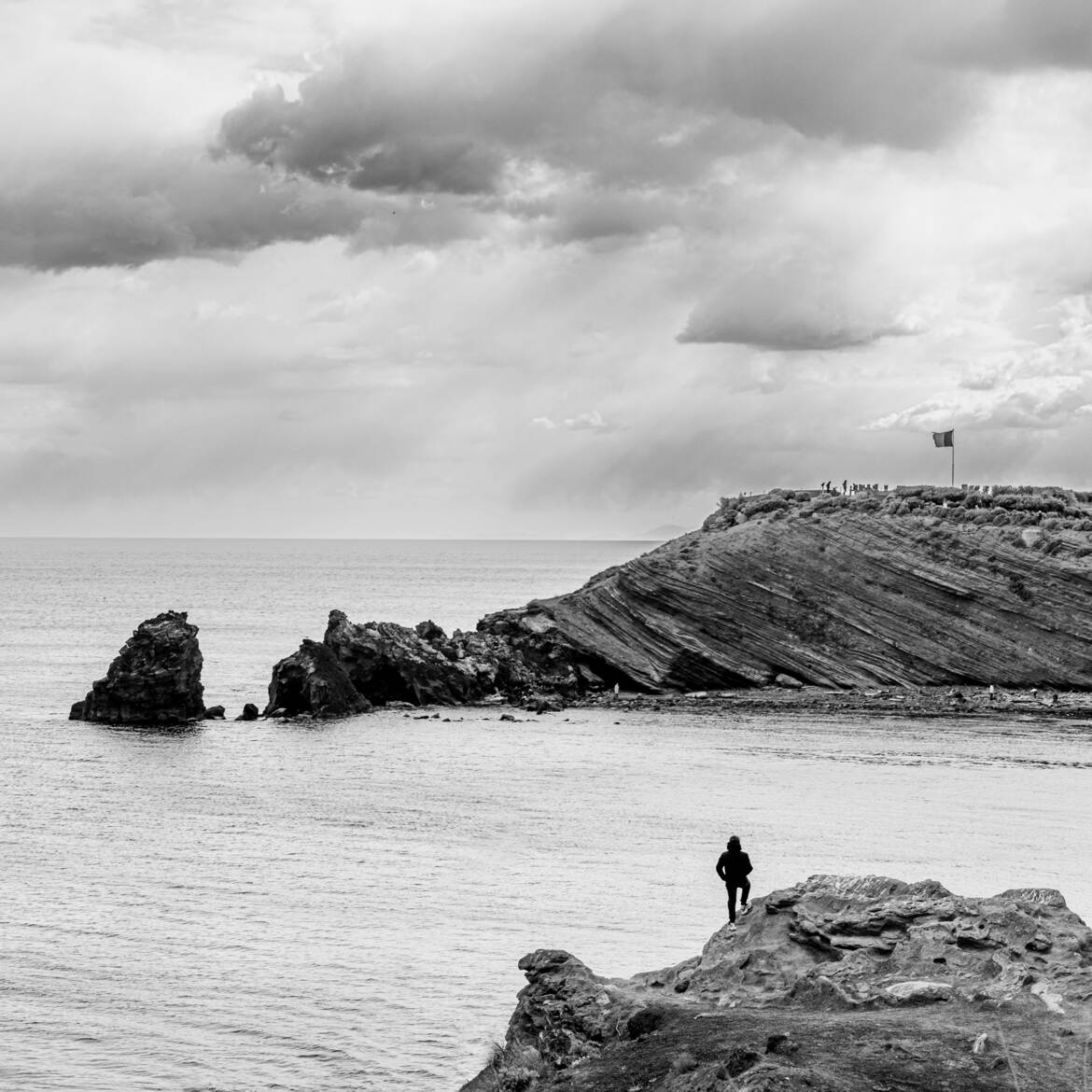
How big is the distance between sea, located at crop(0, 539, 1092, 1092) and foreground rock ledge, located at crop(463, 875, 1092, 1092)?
21.0 feet

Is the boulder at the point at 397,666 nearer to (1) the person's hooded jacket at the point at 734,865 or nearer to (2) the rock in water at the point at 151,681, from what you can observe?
(2) the rock in water at the point at 151,681

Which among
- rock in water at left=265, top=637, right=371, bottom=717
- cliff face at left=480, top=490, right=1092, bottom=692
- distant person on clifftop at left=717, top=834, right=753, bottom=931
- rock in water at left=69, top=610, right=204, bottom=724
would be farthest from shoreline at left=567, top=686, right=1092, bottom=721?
distant person on clifftop at left=717, top=834, right=753, bottom=931

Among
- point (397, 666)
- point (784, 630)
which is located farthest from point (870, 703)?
point (397, 666)

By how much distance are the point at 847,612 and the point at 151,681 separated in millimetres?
39095

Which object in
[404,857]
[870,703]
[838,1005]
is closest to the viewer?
[838,1005]

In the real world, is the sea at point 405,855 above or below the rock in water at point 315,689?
below

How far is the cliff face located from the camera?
80.1 metres

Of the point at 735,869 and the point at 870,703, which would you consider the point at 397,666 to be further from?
the point at 735,869

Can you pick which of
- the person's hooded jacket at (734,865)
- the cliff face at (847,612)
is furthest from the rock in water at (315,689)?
the person's hooded jacket at (734,865)

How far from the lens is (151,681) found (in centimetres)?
7238

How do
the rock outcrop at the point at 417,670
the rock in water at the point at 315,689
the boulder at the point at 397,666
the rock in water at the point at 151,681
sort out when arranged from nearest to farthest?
the rock in water at the point at 151,681
the rock in water at the point at 315,689
the rock outcrop at the point at 417,670
the boulder at the point at 397,666

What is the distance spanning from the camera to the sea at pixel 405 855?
2603 cm

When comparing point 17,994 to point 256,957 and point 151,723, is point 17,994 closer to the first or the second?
point 256,957

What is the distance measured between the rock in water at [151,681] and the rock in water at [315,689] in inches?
207
